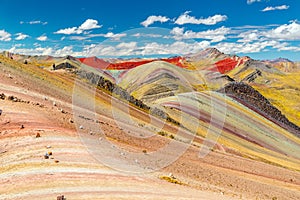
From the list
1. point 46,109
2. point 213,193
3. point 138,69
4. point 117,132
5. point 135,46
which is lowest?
point 213,193

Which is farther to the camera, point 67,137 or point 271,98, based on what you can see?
point 271,98

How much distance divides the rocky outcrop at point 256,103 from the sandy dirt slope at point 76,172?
180ft

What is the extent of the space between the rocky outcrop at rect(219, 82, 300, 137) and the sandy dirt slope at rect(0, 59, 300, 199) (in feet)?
180

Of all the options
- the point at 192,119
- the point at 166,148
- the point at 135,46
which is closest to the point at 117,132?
the point at 166,148

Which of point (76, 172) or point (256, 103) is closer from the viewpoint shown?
point (76, 172)

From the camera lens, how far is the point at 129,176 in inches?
758

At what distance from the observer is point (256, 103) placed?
3588 inches

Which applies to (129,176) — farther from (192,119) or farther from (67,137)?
(192,119)

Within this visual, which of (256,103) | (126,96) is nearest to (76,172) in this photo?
(126,96)

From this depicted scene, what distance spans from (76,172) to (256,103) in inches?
3156

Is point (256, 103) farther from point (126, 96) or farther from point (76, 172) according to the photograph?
point (76, 172)

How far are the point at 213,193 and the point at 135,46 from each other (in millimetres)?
10411

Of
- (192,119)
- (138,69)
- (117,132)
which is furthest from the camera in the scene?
(138,69)

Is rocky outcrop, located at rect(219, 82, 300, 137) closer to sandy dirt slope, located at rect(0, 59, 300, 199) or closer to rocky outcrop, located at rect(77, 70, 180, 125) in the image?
rocky outcrop, located at rect(77, 70, 180, 125)
